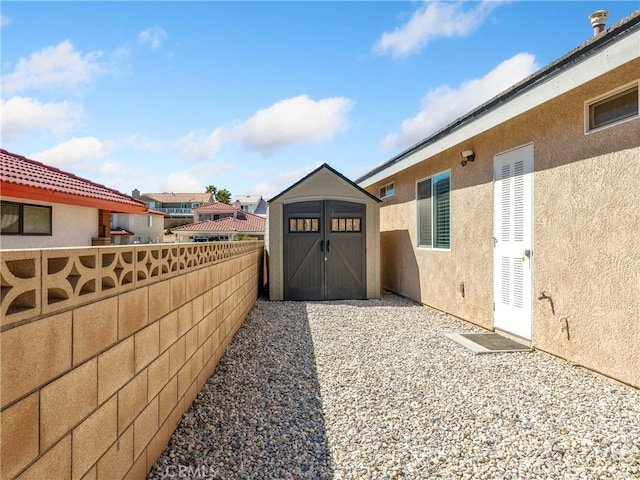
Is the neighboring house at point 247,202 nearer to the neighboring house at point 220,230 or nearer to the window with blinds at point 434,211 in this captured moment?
the neighboring house at point 220,230

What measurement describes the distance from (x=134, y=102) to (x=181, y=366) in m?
7.17

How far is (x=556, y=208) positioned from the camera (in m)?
4.25

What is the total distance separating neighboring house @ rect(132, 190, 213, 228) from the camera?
5412cm

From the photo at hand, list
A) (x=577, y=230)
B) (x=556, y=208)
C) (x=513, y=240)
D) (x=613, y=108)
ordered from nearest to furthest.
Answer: (x=613, y=108) → (x=577, y=230) → (x=556, y=208) → (x=513, y=240)

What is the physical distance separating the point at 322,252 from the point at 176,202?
53.1 metres

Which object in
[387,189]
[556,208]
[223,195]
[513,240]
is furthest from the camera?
[223,195]

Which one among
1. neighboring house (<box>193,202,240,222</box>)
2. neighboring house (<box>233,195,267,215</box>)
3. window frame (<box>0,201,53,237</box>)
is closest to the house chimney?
window frame (<box>0,201,53,237</box>)

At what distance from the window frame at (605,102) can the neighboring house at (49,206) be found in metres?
7.57

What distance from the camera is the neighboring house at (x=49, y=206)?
5664 mm

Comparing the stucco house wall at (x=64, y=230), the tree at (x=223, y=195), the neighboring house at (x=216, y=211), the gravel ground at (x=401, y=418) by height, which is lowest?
the gravel ground at (x=401, y=418)

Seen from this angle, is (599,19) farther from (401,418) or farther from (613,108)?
(401,418)

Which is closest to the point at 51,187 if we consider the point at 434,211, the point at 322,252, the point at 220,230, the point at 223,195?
the point at 322,252

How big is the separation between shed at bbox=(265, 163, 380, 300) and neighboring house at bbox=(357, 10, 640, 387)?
228 centimetres

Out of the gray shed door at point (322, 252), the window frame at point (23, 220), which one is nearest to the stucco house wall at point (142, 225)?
the window frame at point (23, 220)
